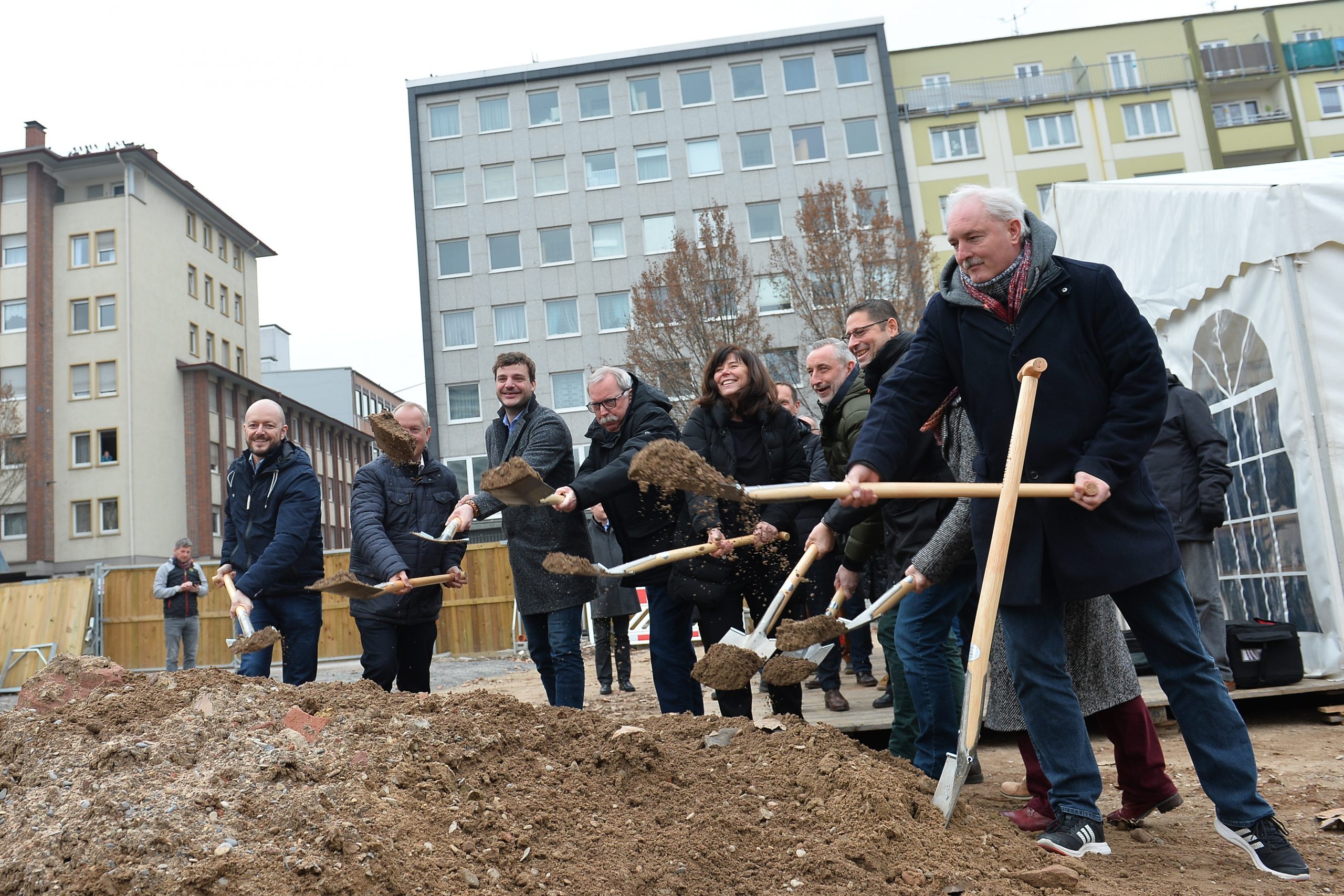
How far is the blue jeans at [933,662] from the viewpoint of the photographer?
12.9ft

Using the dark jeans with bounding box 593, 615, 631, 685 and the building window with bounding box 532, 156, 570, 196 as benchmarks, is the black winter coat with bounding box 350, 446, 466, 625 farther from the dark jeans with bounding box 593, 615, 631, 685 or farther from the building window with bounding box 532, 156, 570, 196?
the building window with bounding box 532, 156, 570, 196

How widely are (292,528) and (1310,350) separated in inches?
220

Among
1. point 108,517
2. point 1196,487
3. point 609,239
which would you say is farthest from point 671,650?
point 108,517

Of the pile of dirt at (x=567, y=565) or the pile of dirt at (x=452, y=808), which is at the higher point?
the pile of dirt at (x=567, y=565)

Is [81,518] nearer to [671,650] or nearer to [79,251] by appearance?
[79,251]

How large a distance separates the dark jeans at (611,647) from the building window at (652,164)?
93.5 feet

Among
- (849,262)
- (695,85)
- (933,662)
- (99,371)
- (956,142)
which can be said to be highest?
(695,85)

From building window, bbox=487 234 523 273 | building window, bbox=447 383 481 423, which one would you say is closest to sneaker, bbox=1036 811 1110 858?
building window, bbox=447 383 481 423

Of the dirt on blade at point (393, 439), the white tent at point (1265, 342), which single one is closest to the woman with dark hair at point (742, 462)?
the dirt on blade at point (393, 439)

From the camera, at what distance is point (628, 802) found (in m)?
3.05

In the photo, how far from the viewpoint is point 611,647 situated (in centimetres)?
921

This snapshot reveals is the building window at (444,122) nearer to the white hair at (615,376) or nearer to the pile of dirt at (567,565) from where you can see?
the white hair at (615,376)

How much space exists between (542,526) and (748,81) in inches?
1347

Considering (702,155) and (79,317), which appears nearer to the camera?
(702,155)
